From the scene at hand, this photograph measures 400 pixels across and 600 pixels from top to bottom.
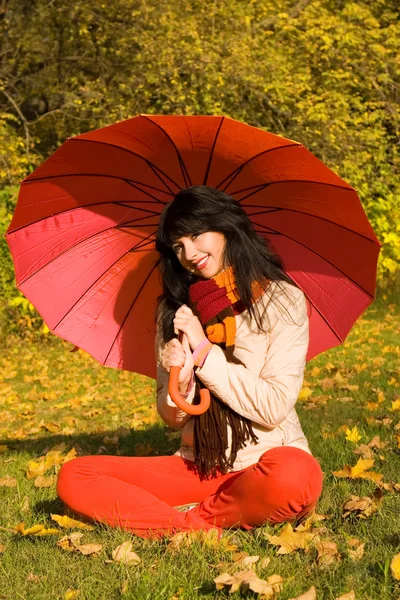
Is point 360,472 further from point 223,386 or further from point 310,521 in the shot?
point 223,386

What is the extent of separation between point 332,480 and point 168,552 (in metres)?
1.16

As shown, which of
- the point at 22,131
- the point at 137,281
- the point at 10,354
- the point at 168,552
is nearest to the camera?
the point at 168,552

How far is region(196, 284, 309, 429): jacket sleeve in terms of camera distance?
321cm

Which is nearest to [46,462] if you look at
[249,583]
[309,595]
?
[249,583]

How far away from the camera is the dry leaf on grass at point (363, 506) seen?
3.39 meters

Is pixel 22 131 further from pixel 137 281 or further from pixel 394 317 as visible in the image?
pixel 137 281

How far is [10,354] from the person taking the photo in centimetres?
990

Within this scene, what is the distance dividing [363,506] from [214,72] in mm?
10138

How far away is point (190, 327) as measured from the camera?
3219 millimetres

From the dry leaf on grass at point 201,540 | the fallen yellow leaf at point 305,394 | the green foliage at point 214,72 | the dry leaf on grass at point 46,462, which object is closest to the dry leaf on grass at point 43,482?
the dry leaf on grass at point 46,462

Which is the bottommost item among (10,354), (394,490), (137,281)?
(10,354)

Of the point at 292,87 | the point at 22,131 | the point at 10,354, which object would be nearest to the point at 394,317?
the point at 292,87

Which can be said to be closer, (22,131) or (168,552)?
(168,552)

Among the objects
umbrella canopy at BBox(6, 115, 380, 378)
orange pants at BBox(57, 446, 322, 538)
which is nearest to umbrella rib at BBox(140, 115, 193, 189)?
umbrella canopy at BBox(6, 115, 380, 378)
